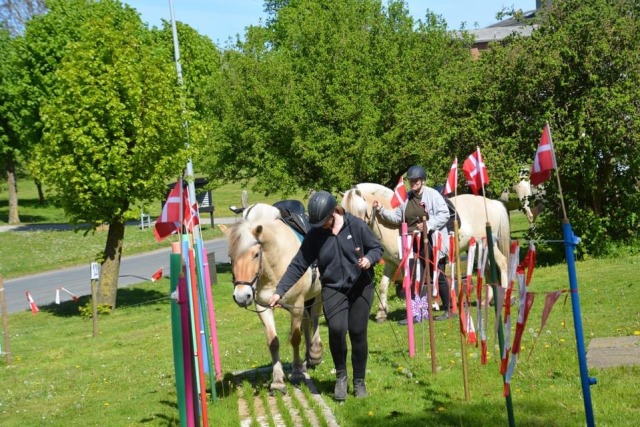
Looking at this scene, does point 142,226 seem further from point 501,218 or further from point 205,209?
point 501,218

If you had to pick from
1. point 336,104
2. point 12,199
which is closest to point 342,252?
point 336,104

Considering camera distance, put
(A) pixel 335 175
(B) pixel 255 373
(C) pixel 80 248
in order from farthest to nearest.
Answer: (C) pixel 80 248 < (A) pixel 335 175 < (B) pixel 255 373

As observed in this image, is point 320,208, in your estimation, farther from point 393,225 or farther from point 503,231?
point 503,231

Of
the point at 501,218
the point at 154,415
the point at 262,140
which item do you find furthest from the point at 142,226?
the point at 154,415

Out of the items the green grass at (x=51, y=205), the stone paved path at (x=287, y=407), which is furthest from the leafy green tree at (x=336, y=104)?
the green grass at (x=51, y=205)

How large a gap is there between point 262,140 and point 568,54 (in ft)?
35.2

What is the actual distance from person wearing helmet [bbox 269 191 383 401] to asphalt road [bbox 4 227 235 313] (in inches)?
713

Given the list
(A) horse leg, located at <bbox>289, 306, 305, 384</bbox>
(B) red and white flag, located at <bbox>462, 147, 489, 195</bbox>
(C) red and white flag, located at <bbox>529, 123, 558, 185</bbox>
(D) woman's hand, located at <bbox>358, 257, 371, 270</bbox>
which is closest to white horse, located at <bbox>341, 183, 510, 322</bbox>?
(A) horse leg, located at <bbox>289, 306, 305, 384</bbox>

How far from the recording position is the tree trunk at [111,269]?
23.6 meters

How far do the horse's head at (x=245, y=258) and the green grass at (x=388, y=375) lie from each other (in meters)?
1.19

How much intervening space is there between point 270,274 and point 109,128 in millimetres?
12837

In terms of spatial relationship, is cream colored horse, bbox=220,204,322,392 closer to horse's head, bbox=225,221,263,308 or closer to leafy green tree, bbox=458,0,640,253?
horse's head, bbox=225,221,263,308

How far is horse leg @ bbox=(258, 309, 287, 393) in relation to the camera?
9860 mm

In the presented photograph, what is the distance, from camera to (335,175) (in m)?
24.5
